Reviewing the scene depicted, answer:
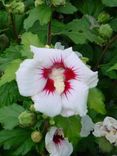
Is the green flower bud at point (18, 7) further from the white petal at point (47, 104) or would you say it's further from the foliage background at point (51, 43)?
the white petal at point (47, 104)

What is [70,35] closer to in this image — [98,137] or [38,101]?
[98,137]

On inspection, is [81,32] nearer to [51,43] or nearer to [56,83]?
[51,43]

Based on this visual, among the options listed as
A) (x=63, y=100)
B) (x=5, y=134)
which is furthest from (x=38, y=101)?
(x=5, y=134)

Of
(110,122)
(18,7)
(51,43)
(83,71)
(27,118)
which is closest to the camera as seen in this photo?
(83,71)

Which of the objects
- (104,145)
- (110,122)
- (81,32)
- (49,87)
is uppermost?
(49,87)

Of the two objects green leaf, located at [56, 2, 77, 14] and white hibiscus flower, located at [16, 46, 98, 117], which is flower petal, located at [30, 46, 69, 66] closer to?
white hibiscus flower, located at [16, 46, 98, 117]

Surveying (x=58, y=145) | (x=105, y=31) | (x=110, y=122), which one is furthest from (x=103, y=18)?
(x=58, y=145)
